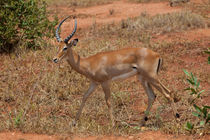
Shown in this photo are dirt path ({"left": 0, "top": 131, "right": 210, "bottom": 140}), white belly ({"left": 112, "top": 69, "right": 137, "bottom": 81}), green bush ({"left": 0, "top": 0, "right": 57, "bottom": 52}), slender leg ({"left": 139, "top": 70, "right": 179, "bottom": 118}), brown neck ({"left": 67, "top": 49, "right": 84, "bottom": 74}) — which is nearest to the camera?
dirt path ({"left": 0, "top": 131, "right": 210, "bottom": 140})

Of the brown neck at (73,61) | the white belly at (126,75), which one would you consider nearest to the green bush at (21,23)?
the brown neck at (73,61)

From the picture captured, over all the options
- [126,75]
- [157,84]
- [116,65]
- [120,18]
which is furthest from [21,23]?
[120,18]

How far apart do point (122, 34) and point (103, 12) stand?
767 cm

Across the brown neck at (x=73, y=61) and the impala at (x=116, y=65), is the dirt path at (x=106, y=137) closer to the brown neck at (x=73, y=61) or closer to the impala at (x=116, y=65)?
the impala at (x=116, y=65)

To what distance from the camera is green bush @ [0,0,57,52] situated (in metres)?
9.93

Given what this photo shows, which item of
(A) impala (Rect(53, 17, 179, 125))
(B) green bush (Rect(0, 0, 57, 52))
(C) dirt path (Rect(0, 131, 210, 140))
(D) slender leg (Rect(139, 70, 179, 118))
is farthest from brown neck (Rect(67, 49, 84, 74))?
(B) green bush (Rect(0, 0, 57, 52))

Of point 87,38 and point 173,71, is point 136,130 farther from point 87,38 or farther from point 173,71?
point 87,38

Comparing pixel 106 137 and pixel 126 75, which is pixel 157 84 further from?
pixel 106 137

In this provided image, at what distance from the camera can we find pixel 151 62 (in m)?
6.10

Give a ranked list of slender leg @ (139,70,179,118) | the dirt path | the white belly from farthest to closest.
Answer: the white belly → slender leg @ (139,70,179,118) → the dirt path

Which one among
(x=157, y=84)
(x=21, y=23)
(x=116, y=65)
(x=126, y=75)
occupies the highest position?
(x=21, y=23)

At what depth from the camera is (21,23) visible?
10.4 meters

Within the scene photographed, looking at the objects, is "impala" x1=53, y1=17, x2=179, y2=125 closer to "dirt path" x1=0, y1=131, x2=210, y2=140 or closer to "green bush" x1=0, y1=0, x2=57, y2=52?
"dirt path" x1=0, y1=131, x2=210, y2=140

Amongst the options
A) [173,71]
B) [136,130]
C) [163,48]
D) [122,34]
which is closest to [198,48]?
[163,48]
